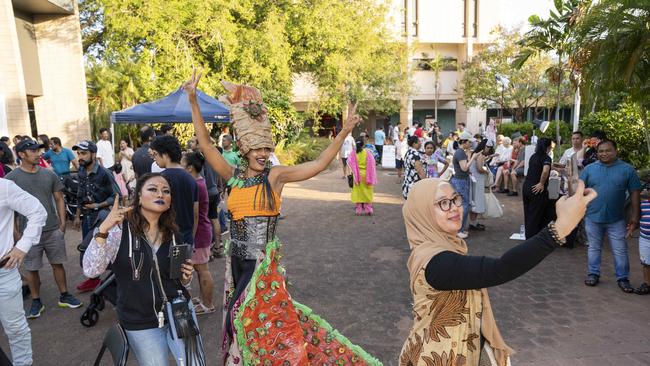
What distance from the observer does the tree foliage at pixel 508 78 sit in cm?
2650

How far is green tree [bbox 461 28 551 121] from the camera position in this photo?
87.0ft

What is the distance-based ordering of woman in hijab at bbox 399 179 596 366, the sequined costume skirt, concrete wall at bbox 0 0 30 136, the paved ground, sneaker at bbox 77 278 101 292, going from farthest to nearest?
concrete wall at bbox 0 0 30 136
sneaker at bbox 77 278 101 292
the paved ground
the sequined costume skirt
woman in hijab at bbox 399 179 596 366

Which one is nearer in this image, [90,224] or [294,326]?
[294,326]

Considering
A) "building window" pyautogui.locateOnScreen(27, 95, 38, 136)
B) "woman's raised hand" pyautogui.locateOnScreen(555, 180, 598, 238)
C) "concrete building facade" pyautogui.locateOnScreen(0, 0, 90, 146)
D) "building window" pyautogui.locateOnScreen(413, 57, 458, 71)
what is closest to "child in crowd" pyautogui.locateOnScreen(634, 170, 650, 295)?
"woman's raised hand" pyautogui.locateOnScreen(555, 180, 598, 238)

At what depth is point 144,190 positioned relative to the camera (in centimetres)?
283

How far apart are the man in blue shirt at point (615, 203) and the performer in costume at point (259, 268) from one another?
154 inches

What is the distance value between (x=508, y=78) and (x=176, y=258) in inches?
1099

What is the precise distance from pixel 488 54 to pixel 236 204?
28363 millimetres

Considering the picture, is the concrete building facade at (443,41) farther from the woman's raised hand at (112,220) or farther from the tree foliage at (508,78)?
the woman's raised hand at (112,220)

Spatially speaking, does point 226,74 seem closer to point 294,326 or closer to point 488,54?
point 294,326

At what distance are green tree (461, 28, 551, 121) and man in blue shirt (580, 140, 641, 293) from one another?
72.7ft

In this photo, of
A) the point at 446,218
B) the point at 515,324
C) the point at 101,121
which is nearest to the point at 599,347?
the point at 515,324

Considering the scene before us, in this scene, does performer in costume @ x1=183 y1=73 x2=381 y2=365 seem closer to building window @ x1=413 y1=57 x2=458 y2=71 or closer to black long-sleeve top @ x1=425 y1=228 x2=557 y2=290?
black long-sleeve top @ x1=425 y1=228 x2=557 y2=290

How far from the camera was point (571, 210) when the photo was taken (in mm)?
1740
